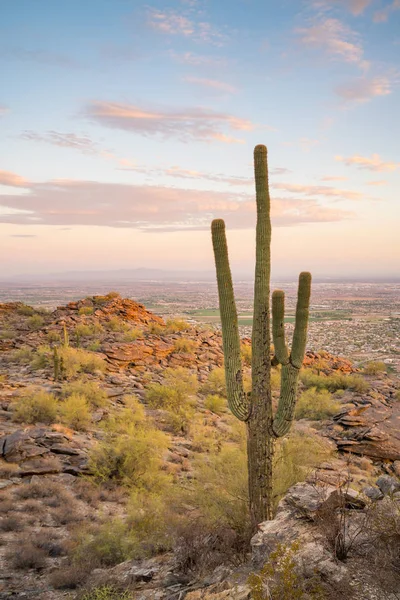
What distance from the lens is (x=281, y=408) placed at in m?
7.69

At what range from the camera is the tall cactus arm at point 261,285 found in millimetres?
7641

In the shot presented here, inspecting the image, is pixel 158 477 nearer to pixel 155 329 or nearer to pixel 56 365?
pixel 56 365

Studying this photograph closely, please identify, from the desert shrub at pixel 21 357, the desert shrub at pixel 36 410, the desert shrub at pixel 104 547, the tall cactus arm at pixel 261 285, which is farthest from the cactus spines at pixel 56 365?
the tall cactus arm at pixel 261 285

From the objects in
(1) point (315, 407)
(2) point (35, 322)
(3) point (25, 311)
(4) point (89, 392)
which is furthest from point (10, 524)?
(3) point (25, 311)

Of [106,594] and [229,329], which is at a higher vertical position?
[229,329]

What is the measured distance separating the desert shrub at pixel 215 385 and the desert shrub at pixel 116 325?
7993mm

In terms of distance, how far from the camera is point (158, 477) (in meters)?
10.2

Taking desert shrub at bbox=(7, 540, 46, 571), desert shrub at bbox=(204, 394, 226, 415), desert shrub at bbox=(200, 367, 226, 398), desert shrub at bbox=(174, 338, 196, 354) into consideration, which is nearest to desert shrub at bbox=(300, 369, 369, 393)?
desert shrub at bbox=(200, 367, 226, 398)

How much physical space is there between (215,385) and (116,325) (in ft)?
31.3

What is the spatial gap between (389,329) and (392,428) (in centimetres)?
4661

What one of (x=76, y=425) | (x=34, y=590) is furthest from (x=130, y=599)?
(x=76, y=425)

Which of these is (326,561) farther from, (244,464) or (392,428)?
(392,428)

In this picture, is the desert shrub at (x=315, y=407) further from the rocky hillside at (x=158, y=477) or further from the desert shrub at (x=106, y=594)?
the desert shrub at (x=106, y=594)

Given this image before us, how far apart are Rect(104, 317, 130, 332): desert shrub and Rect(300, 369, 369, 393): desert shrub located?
12.0 metres
